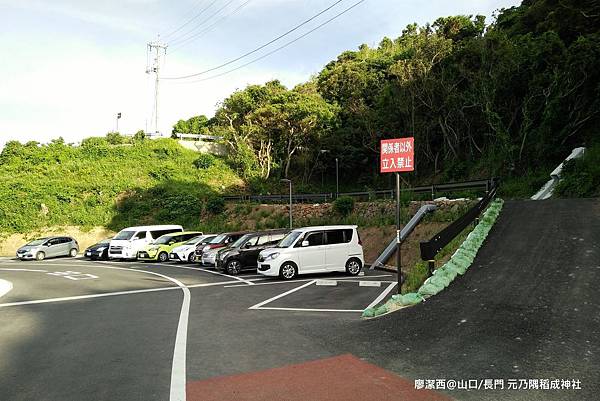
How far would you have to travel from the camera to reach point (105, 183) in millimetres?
47625

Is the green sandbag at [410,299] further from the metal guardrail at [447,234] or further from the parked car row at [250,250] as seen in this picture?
the parked car row at [250,250]

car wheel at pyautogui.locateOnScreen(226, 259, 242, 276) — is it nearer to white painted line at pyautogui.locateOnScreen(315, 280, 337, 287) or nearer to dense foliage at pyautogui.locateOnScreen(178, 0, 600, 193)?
white painted line at pyautogui.locateOnScreen(315, 280, 337, 287)

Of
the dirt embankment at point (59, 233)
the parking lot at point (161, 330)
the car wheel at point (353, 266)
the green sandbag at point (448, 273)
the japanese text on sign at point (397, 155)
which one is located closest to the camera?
the parking lot at point (161, 330)

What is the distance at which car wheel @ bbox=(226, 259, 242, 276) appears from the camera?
63.3 feet

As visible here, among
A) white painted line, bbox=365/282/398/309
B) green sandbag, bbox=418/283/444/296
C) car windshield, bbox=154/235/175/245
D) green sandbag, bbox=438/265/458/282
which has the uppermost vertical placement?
car windshield, bbox=154/235/175/245

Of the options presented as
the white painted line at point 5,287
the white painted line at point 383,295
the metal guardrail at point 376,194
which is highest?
the metal guardrail at point 376,194

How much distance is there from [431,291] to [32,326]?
853cm

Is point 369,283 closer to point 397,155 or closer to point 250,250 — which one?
point 397,155

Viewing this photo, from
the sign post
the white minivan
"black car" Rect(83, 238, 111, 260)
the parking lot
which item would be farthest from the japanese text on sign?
"black car" Rect(83, 238, 111, 260)

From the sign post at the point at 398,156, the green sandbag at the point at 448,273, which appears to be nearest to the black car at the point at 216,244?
the sign post at the point at 398,156

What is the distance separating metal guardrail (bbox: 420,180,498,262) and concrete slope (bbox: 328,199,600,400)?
0.89 metres

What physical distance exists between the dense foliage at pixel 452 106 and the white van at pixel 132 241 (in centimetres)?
2093

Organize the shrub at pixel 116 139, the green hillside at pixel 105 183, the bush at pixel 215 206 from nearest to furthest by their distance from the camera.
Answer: the green hillside at pixel 105 183, the bush at pixel 215 206, the shrub at pixel 116 139

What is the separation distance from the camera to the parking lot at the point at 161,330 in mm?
6023
